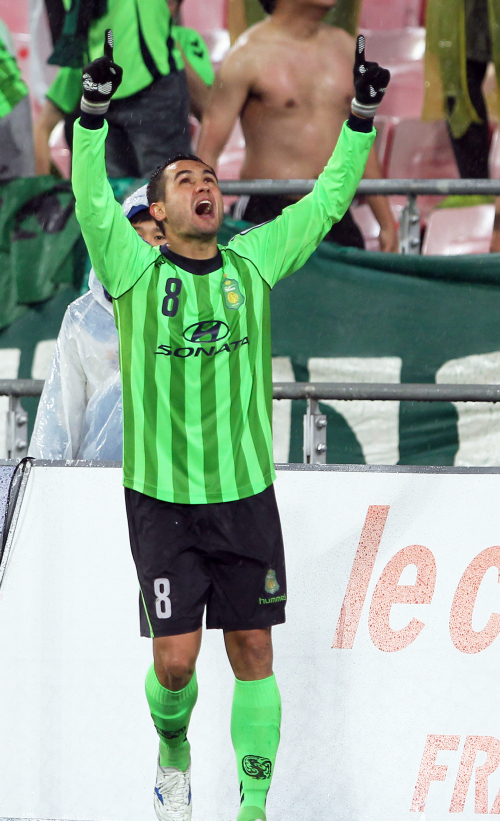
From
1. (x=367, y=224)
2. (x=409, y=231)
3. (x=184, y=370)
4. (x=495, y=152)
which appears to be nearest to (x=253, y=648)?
(x=184, y=370)

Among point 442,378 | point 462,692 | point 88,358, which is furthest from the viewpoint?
point 442,378

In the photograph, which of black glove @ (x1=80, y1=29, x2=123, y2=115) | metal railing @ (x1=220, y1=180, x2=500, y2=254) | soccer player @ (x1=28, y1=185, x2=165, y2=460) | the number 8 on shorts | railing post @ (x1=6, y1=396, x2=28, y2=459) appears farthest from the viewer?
metal railing @ (x1=220, y1=180, x2=500, y2=254)

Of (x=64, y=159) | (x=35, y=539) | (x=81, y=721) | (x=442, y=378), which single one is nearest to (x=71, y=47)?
(x=64, y=159)

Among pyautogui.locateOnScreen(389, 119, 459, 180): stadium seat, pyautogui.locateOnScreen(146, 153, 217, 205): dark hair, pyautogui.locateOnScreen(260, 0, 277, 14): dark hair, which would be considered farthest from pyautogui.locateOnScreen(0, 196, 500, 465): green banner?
pyautogui.locateOnScreen(146, 153, 217, 205): dark hair

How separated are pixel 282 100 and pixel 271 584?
12.1 feet

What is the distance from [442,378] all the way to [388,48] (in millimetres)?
2122

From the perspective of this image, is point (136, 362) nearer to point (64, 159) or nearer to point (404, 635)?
point (404, 635)

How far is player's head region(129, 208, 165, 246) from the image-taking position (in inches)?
144

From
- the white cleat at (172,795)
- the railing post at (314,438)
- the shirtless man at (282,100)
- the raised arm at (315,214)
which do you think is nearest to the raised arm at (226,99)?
the shirtless man at (282,100)

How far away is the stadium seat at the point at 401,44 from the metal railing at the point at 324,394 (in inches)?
106

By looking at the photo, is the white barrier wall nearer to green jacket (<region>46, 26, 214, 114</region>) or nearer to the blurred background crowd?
the blurred background crowd

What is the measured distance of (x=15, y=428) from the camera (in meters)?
3.92

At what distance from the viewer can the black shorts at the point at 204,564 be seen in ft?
8.85

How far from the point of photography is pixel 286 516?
3371 millimetres
